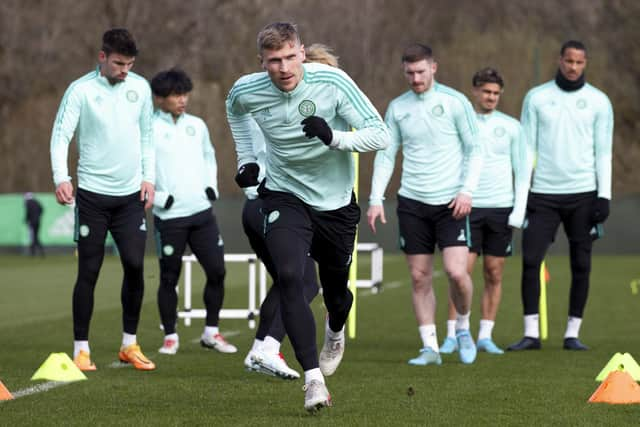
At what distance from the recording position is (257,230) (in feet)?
27.5

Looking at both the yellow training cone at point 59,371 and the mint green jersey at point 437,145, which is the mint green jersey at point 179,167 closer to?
the mint green jersey at point 437,145

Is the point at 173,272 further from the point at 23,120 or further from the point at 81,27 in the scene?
the point at 81,27

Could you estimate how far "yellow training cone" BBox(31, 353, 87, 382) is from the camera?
→ 27.0 ft

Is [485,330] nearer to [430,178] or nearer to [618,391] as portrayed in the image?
[430,178]

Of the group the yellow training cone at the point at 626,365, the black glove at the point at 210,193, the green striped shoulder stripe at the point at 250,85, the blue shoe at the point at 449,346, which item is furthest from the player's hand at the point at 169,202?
the yellow training cone at the point at 626,365

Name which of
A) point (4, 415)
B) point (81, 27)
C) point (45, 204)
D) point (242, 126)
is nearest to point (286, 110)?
point (242, 126)

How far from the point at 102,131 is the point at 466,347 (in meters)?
3.01

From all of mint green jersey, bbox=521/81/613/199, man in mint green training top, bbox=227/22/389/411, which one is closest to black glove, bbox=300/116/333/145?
man in mint green training top, bbox=227/22/389/411

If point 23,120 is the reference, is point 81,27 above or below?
above

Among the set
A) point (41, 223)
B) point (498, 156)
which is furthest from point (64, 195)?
point (41, 223)

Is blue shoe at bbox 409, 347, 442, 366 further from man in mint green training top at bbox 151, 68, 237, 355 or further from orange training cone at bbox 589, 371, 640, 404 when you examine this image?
orange training cone at bbox 589, 371, 640, 404

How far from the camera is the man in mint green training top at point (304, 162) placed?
6.70 meters

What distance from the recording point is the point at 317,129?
664 centimetres

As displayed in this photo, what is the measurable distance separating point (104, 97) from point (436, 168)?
2.36 m
